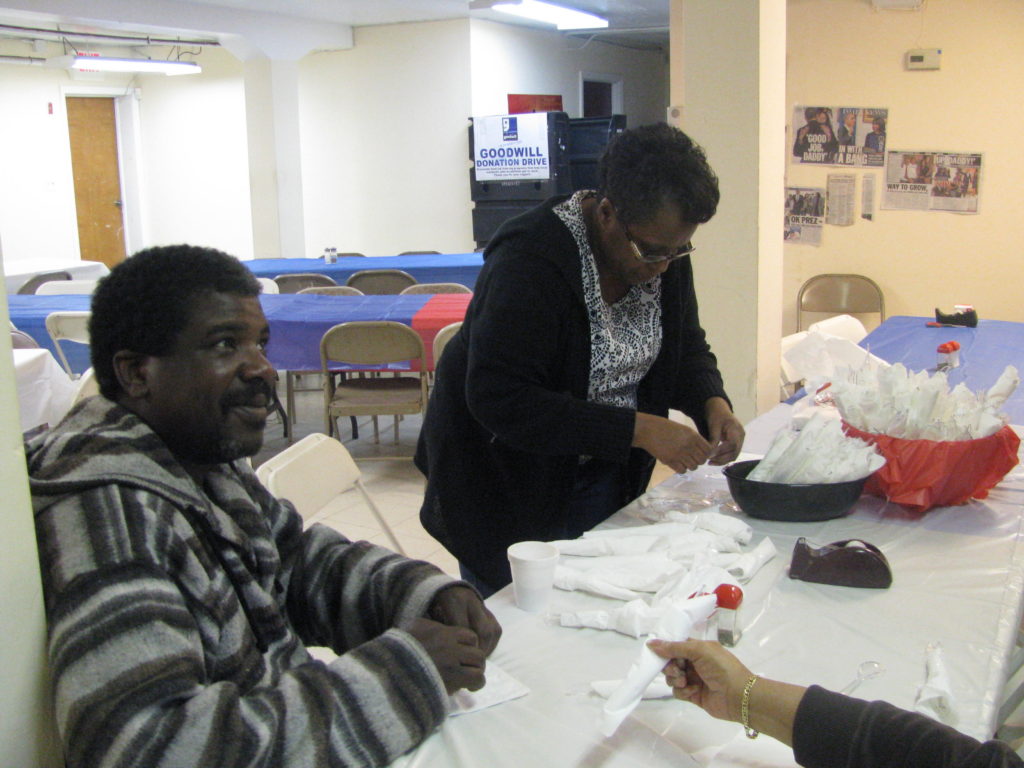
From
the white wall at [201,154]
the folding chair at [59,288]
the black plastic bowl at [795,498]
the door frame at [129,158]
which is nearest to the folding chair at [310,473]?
the black plastic bowl at [795,498]

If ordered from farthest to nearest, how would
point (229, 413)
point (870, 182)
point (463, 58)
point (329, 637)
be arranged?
point (463, 58)
point (870, 182)
point (329, 637)
point (229, 413)

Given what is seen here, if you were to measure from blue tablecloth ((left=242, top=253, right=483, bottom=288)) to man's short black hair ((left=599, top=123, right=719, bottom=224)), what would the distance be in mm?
4929

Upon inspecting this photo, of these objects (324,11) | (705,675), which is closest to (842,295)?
(705,675)

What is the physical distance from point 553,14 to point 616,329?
738 centimetres

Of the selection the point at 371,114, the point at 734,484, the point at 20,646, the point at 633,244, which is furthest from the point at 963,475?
the point at 371,114

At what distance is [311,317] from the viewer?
4.83 m

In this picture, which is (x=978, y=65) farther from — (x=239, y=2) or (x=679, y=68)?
(x=239, y=2)

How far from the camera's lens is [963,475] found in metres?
1.85

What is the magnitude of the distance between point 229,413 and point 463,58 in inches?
341

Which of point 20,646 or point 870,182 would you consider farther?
point 870,182

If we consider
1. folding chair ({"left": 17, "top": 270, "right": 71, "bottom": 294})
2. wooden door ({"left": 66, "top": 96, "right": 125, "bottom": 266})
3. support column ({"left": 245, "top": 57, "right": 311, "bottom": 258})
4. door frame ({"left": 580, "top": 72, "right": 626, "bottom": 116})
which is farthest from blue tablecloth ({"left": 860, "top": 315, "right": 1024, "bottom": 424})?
wooden door ({"left": 66, "top": 96, "right": 125, "bottom": 266})

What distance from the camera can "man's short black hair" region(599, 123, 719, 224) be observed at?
161 centimetres

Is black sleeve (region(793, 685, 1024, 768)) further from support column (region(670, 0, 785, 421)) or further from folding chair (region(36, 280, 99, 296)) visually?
folding chair (region(36, 280, 99, 296))

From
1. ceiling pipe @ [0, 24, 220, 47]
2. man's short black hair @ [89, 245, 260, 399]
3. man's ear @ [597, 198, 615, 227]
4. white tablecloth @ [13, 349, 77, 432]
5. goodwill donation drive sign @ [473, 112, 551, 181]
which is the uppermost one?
ceiling pipe @ [0, 24, 220, 47]
